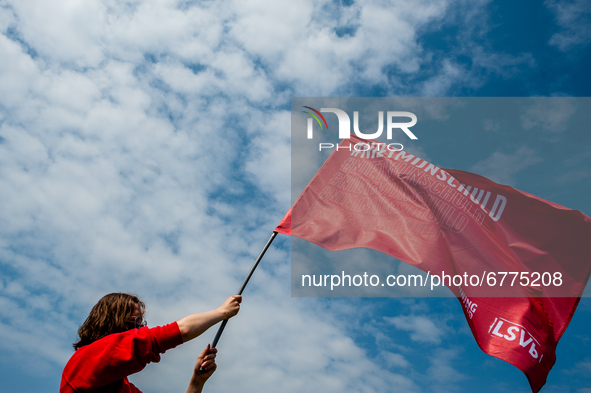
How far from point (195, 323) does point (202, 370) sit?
65.3 inches

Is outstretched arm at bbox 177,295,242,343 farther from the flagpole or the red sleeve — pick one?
the flagpole

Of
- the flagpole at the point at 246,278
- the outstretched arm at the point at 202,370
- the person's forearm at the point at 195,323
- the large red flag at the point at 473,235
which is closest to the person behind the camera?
the person's forearm at the point at 195,323

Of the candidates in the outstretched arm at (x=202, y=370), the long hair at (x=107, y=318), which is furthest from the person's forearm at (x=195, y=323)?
the outstretched arm at (x=202, y=370)

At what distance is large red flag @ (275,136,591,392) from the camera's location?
775 cm

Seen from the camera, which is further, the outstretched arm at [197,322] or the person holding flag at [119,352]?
the outstretched arm at [197,322]

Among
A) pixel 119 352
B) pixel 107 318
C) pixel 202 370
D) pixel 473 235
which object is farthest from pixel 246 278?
pixel 473 235

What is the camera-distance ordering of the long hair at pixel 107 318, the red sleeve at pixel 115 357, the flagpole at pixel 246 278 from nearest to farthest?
the red sleeve at pixel 115 357, the long hair at pixel 107 318, the flagpole at pixel 246 278

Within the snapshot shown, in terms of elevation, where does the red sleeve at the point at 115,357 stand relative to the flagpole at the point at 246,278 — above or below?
below

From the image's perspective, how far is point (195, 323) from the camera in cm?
385

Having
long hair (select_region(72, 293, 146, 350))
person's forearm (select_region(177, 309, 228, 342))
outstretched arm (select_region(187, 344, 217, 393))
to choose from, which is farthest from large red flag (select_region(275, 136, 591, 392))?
person's forearm (select_region(177, 309, 228, 342))

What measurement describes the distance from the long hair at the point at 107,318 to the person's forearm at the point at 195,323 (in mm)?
938

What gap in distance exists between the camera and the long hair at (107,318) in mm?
4164

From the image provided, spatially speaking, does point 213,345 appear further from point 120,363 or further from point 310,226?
point 310,226

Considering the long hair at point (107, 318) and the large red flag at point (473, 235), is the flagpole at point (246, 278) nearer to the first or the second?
the large red flag at point (473, 235)
